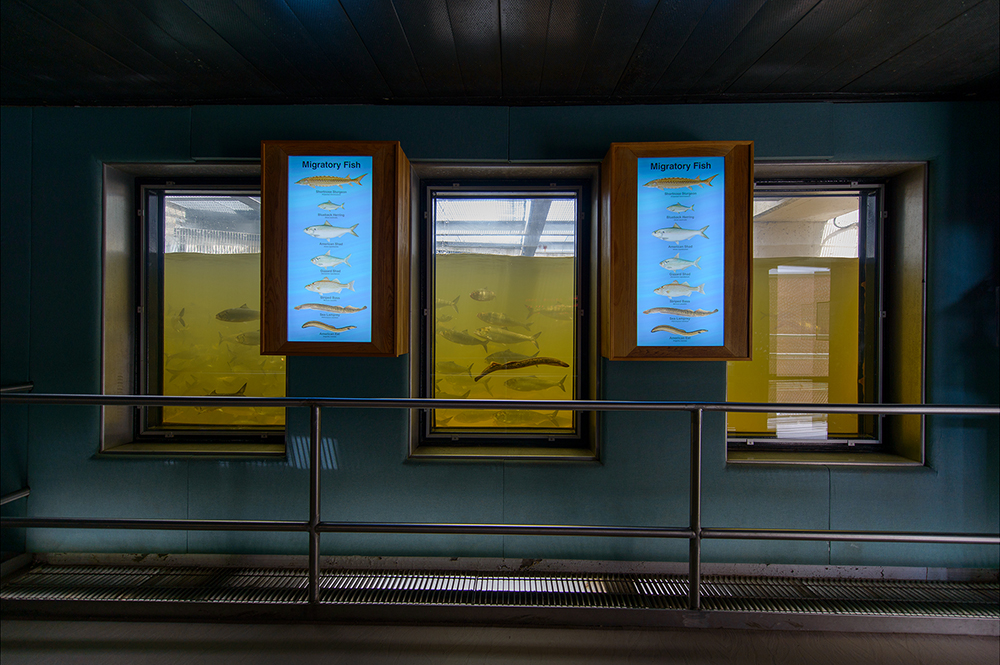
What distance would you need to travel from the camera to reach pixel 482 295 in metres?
3.02

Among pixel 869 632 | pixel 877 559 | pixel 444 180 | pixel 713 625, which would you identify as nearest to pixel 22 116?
pixel 444 180

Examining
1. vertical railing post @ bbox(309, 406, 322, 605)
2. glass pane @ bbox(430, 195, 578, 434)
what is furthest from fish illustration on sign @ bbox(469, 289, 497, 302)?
vertical railing post @ bbox(309, 406, 322, 605)

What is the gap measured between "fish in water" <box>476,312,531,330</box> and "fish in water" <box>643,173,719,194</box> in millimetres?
1175

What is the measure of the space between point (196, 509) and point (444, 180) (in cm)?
265

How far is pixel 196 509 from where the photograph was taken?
2752 millimetres

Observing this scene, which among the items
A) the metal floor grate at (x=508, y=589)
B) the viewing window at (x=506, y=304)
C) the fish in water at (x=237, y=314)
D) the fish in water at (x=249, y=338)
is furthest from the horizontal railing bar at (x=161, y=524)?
the fish in water at (x=237, y=314)

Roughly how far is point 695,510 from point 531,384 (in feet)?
4.52

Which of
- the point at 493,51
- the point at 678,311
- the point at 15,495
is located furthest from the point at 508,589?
the point at 15,495

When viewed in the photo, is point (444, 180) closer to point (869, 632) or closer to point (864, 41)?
point (864, 41)

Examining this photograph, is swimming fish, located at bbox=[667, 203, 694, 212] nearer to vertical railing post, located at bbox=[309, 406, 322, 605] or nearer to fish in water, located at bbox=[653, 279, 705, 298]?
fish in water, located at bbox=[653, 279, 705, 298]

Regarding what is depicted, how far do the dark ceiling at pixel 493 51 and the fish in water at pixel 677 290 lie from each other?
1169 mm

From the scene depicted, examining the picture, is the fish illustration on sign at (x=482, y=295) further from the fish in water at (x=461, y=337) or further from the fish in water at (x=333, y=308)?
the fish in water at (x=333, y=308)

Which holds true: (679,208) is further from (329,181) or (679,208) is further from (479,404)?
(329,181)

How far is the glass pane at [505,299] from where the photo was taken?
3.00m
